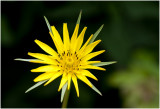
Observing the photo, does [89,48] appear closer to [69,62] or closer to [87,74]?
[87,74]

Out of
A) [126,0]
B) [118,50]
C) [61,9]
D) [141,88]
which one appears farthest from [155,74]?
[61,9]

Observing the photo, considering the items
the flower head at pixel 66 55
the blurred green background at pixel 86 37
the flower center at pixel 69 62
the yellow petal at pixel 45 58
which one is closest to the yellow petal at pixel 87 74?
the flower head at pixel 66 55

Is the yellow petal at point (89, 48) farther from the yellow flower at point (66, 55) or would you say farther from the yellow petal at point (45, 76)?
the yellow petal at point (45, 76)

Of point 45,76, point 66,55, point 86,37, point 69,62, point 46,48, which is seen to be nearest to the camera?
point 45,76

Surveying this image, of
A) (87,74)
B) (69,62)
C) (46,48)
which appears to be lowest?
(87,74)

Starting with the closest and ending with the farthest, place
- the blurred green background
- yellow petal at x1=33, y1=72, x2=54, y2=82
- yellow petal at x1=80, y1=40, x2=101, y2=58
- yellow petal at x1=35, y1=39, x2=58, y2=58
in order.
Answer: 1. yellow petal at x1=33, y1=72, x2=54, y2=82
2. yellow petal at x1=80, y1=40, x2=101, y2=58
3. yellow petal at x1=35, y1=39, x2=58, y2=58
4. the blurred green background

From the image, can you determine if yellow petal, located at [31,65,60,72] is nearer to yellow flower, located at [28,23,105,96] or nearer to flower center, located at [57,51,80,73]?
yellow flower, located at [28,23,105,96]

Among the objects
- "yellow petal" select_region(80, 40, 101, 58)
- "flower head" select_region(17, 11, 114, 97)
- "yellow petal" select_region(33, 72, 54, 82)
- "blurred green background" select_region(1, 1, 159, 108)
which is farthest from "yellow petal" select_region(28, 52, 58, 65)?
"blurred green background" select_region(1, 1, 159, 108)

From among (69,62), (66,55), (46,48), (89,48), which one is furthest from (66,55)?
(89,48)
